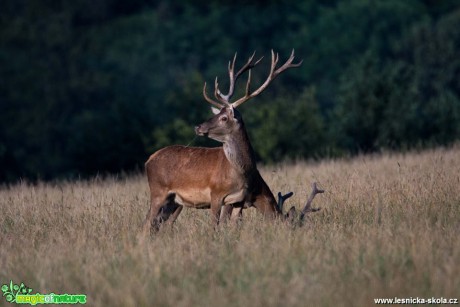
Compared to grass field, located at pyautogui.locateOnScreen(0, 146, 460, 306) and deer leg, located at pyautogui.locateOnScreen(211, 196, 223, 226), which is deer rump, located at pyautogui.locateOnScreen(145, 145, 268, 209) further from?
grass field, located at pyautogui.locateOnScreen(0, 146, 460, 306)

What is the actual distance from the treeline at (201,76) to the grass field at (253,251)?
588 inches

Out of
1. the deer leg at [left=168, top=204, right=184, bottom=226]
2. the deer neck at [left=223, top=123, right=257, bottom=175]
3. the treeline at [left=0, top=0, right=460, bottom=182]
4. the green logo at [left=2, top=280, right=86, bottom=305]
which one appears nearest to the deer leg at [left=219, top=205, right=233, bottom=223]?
the deer neck at [left=223, top=123, right=257, bottom=175]

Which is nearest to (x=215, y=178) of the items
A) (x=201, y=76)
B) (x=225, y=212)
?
(x=225, y=212)

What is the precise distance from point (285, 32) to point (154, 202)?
4355 cm

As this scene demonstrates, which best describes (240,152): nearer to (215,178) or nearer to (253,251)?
(215,178)

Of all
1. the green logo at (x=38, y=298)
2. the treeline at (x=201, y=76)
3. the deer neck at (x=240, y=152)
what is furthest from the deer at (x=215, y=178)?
the treeline at (x=201, y=76)

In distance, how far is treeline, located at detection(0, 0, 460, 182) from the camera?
2759 cm

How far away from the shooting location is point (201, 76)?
104 feet

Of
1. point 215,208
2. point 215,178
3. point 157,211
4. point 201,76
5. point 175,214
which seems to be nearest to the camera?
point 215,208

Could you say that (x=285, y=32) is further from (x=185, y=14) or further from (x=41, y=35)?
(x=41, y=35)

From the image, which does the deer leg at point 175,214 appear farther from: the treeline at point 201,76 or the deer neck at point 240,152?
the treeline at point 201,76

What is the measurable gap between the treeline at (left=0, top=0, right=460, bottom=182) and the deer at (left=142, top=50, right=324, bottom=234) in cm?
1518

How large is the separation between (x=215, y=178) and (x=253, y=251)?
2024 millimetres

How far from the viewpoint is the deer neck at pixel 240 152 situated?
385 inches
